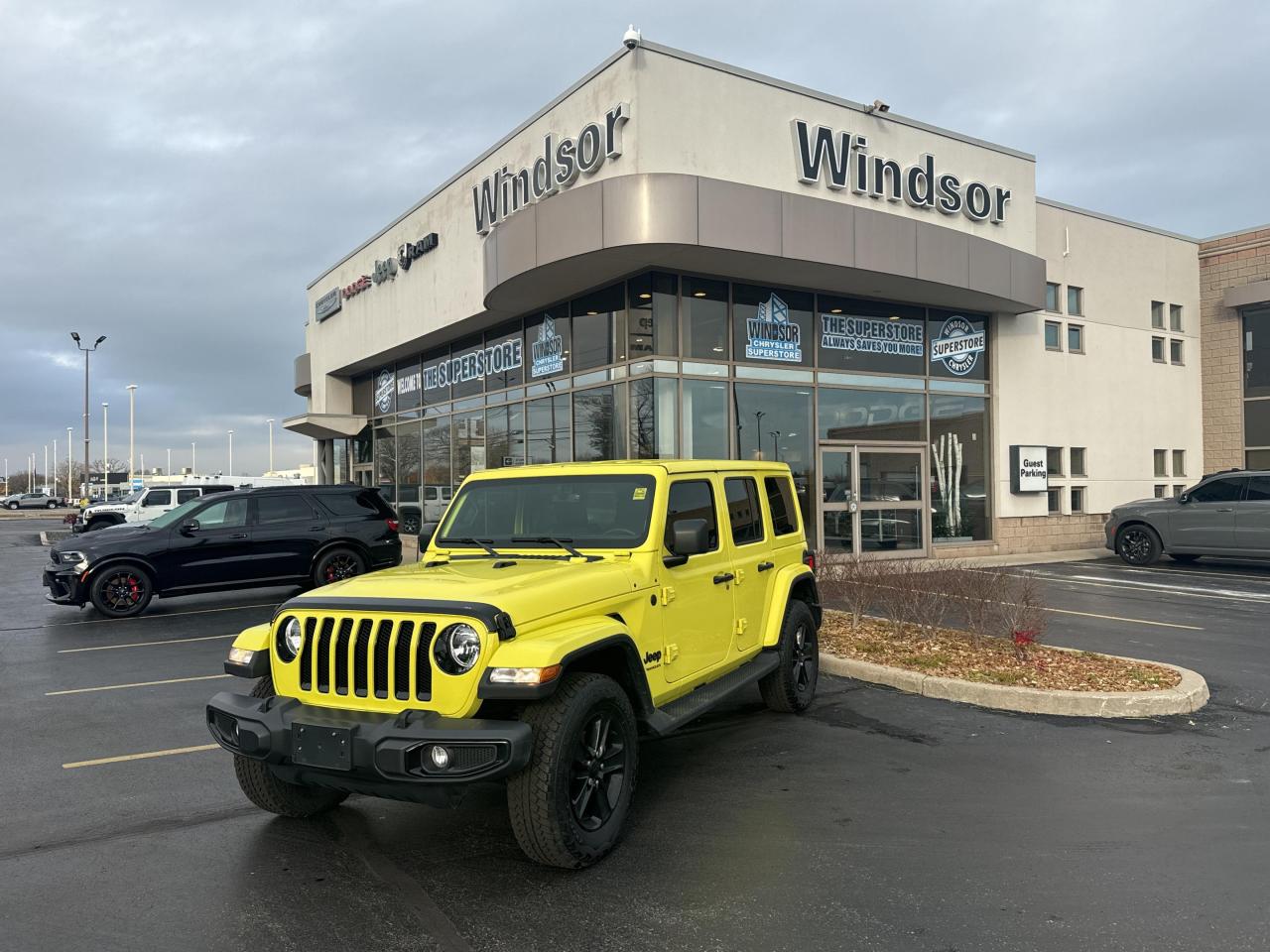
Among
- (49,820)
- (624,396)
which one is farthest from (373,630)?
(624,396)

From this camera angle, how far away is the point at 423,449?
22.6m

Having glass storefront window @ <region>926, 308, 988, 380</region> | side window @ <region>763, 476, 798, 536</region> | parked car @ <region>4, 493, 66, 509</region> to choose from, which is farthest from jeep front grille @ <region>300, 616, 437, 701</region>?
parked car @ <region>4, 493, 66, 509</region>

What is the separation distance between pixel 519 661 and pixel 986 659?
534 cm

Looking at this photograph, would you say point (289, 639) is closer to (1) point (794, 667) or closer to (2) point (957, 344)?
(1) point (794, 667)

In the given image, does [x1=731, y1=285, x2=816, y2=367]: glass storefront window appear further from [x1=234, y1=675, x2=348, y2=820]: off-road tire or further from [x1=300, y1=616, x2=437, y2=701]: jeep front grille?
[x1=300, y1=616, x2=437, y2=701]: jeep front grille

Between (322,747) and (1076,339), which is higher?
(1076,339)

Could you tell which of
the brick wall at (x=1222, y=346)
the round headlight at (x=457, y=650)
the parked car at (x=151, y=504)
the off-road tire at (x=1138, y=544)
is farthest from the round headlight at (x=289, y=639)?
the brick wall at (x=1222, y=346)

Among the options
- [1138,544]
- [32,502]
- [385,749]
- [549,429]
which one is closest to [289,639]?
[385,749]

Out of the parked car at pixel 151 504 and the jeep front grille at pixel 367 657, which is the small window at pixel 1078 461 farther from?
the parked car at pixel 151 504

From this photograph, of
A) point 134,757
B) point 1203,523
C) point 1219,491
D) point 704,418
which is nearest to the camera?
point 134,757

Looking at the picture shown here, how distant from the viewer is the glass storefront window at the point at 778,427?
15580 mm

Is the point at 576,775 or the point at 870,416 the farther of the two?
the point at 870,416

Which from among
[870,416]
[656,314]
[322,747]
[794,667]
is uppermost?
[656,314]

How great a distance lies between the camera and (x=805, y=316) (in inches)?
647
